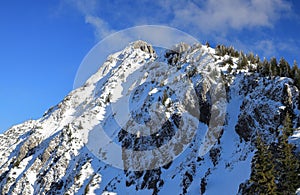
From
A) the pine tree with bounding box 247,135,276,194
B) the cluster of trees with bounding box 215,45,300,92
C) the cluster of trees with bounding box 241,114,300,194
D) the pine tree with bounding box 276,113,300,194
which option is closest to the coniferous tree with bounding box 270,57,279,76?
the cluster of trees with bounding box 215,45,300,92

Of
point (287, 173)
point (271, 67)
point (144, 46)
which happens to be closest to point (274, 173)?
point (287, 173)

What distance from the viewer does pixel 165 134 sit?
230 feet

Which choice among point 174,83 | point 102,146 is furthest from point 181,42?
point 102,146

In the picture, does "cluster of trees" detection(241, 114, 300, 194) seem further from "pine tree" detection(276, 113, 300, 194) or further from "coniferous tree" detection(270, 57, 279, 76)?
"coniferous tree" detection(270, 57, 279, 76)

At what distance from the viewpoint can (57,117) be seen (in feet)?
387

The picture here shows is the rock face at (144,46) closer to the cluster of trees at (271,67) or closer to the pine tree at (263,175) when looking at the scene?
the cluster of trees at (271,67)

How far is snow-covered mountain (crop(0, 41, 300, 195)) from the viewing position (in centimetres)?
5478

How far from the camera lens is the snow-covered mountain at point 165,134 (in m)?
54.8

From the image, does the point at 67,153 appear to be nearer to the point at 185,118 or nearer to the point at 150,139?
the point at 150,139

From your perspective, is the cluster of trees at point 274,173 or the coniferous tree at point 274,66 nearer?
the cluster of trees at point 274,173

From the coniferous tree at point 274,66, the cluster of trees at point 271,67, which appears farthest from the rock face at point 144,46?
the coniferous tree at point 274,66

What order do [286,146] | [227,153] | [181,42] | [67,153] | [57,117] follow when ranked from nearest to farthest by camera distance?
[286,146], [227,153], [67,153], [181,42], [57,117]

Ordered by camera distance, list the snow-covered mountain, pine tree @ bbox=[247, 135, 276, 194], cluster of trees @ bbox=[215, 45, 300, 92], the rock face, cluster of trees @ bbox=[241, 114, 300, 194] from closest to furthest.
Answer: pine tree @ bbox=[247, 135, 276, 194] → cluster of trees @ bbox=[241, 114, 300, 194] → the snow-covered mountain → cluster of trees @ bbox=[215, 45, 300, 92] → the rock face

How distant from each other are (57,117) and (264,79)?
3168 inches
